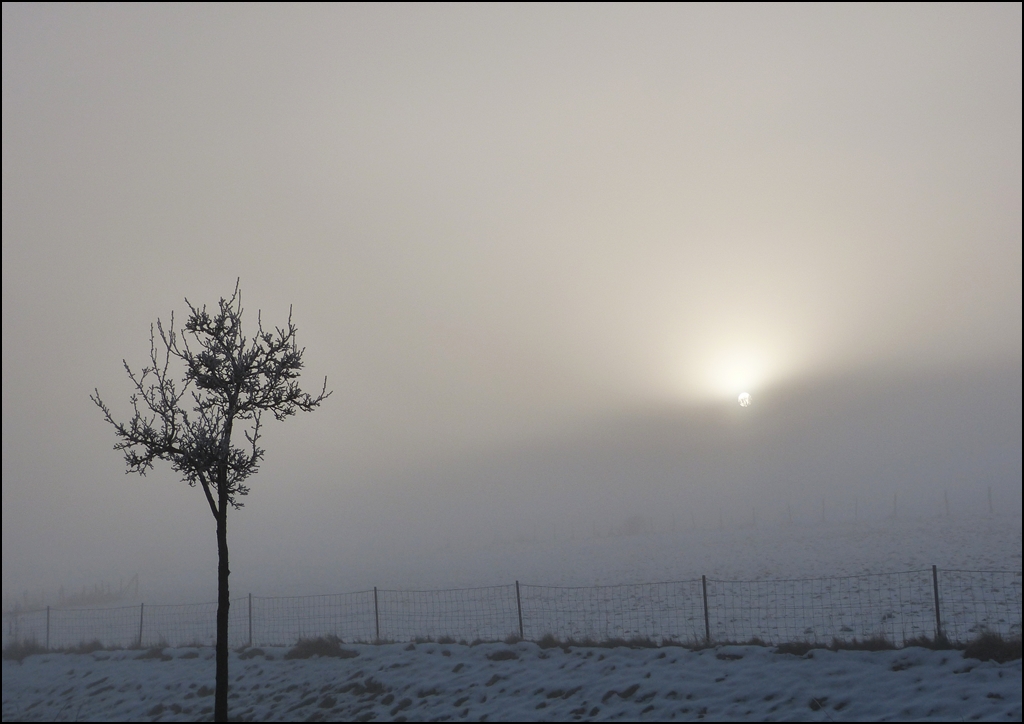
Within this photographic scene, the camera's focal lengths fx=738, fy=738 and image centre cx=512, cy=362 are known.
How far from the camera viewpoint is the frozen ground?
41.9 feet

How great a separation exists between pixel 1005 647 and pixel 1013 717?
2.68m

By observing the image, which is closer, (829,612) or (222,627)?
(222,627)

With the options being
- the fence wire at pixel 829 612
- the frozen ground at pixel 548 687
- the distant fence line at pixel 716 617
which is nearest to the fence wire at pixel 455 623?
the distant fence line at pixel 716 617

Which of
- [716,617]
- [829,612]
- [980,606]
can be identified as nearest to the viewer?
[980,606]

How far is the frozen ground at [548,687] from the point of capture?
12.8 metres

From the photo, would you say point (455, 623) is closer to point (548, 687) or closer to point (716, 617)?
point (716, 617)

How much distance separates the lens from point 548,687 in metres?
15.5

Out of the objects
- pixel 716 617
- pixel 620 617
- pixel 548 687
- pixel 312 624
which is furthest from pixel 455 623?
pixel 548 687

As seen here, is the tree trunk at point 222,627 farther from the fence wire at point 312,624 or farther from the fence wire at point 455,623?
the fence wire at point 312,624

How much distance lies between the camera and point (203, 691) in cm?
1922

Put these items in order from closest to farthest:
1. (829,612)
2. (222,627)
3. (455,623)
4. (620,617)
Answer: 1. (222,627)
2. (829,612)
3. (620,617)
4. (455,623)

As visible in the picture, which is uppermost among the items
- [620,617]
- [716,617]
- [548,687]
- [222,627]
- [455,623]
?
[222,627]

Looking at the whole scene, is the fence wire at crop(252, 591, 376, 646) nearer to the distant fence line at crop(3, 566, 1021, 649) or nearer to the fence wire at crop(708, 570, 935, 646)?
the distant fence line at crop(3, 566, 1021, 649)

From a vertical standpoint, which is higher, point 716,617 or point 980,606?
point 980,606
